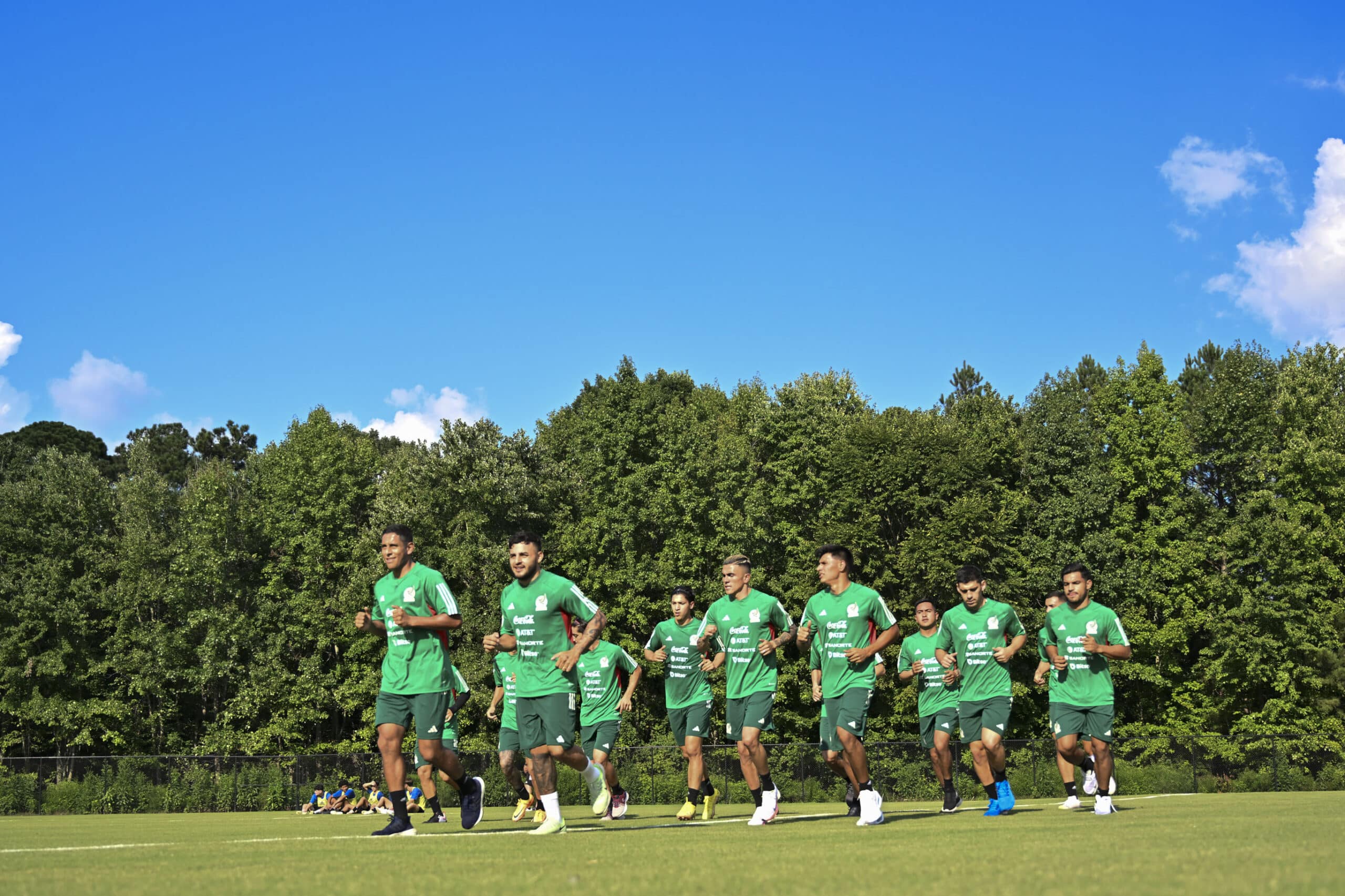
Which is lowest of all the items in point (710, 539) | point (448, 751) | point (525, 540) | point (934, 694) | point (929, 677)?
point (448, 751)

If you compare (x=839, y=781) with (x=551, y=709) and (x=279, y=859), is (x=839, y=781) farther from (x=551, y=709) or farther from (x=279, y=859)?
(x=279, y=859)

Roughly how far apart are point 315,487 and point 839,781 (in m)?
26.8

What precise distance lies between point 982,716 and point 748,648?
3019 mm


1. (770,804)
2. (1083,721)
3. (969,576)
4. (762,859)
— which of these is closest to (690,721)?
(770,804)

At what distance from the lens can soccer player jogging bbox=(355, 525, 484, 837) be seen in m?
10.8

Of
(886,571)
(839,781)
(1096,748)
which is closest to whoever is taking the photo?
(1096,748)

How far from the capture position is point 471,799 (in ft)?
40.2

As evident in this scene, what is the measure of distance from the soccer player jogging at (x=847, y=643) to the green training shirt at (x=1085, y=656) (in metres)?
2.38

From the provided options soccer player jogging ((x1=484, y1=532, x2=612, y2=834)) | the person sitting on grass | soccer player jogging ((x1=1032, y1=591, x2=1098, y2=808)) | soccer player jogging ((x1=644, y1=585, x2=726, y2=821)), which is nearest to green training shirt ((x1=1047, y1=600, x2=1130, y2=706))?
soccer player jogging ((x1=1032, y1=591, x2=1098, y2=808))

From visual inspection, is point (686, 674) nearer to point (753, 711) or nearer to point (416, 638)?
point (753, 711)

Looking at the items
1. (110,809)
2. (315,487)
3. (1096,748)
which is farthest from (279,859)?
(315,487)

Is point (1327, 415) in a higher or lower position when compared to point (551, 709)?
higher

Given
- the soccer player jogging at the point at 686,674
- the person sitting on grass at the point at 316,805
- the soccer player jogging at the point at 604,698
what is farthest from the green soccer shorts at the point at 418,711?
the person sitting on grass at the point at 316,805

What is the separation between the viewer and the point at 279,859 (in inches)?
305
